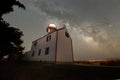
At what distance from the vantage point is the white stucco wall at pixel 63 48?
102 ft

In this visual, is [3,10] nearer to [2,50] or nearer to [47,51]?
[2,50]

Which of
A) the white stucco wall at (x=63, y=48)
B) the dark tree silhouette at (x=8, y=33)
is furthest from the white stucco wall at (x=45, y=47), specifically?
the dark tree silhouette at (x=8, y=33)

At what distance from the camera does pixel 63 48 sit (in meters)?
32.5

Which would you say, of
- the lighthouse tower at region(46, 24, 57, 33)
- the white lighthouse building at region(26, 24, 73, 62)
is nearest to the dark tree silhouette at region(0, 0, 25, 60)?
the white lighthouse building at region(26, 24, 73, 62)

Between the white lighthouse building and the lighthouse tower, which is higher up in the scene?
the lighthouse tower

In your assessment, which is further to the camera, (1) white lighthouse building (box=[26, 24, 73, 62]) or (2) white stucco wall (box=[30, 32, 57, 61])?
(2) white stucco wall (box=[30, 32, 57, 61])

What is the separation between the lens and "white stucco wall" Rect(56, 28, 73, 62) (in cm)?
3107

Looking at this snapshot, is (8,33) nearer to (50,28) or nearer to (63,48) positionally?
(63,48)

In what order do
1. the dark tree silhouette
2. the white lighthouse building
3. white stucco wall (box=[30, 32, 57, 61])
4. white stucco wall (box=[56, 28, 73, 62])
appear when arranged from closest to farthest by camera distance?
the dark tree silhouette
the white lighthouse building
white stucco wall (box=[56, 28, 73, 62])
white stucco wall (box=[30, 32, 57, 61])

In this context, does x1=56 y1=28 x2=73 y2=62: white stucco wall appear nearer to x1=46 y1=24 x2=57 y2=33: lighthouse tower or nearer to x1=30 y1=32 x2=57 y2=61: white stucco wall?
x1=30 y1=32 x2=57 y2=61: white stucco wall

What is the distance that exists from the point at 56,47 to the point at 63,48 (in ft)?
7.63

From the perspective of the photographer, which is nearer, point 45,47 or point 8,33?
point 8,33

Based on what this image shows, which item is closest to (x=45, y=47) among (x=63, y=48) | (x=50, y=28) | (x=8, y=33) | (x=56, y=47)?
(x=63, y=48)

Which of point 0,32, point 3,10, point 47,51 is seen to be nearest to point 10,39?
point 0,32
